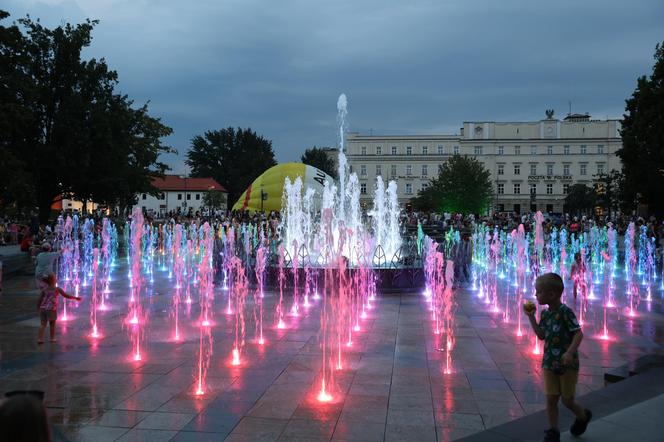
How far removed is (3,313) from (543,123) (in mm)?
90137

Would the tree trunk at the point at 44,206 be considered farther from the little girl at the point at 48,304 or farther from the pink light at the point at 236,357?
the pink light at the point at 236,357

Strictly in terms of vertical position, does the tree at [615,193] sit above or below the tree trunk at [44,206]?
above

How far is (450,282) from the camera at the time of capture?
1628 centimetres

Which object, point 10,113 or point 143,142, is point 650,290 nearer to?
point 10,113

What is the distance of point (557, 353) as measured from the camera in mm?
4508

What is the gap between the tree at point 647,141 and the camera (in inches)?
1209

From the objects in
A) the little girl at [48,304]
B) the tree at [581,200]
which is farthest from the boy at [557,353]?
the tree at [581,200]

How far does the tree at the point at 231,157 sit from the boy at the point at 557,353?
8768 cm

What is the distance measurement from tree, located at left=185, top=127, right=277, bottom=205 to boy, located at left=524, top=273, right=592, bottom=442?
3452 inches

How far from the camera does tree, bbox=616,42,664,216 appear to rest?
30.7 metres

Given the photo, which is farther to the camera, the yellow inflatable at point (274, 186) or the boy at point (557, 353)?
the yellow inflatable at point (274, 186)

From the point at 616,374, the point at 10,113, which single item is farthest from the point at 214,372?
the point at 10,113

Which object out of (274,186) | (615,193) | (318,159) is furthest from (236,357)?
(318,159)

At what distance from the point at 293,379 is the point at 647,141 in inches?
1262
